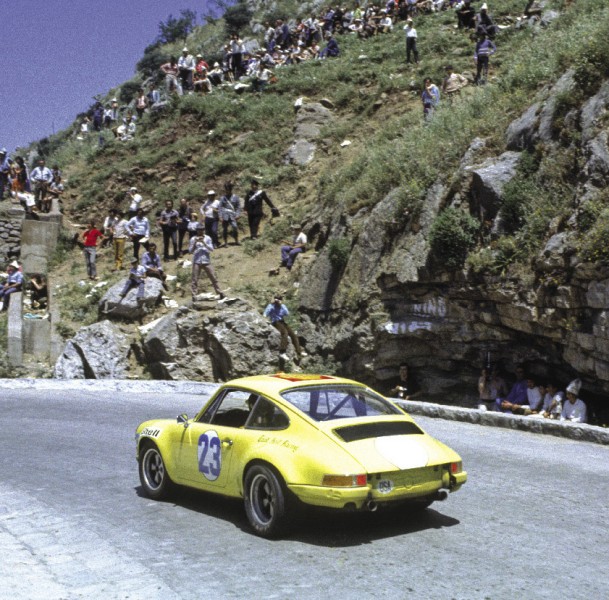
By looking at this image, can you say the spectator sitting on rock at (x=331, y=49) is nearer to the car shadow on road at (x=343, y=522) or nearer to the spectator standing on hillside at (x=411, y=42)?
the spectator standing on hillside at (x=411, y=42)

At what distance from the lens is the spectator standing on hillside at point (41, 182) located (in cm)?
3394

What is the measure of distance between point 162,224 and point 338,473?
2163 cm

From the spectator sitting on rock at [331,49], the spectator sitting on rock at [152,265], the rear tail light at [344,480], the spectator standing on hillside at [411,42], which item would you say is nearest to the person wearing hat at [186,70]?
the spectator sitting on rock at [331,49]

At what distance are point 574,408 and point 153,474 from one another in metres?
A: 7.74

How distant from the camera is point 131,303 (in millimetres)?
23766

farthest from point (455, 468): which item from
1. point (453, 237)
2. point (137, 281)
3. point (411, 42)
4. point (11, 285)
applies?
point (411, 42)

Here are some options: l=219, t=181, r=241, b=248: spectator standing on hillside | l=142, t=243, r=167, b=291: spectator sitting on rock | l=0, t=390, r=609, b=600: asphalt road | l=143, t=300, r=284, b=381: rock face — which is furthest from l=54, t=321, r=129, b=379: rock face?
l=0, t=390, r=609, b=600: asphalt road

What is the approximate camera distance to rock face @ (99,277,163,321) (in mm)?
23812

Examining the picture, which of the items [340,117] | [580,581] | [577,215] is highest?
[340,117]

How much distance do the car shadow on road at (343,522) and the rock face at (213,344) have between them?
11839 millimetres

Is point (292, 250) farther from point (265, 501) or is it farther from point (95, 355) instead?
point (265, 501)

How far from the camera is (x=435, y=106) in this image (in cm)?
2467

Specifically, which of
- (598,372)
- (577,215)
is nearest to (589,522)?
(598,372)

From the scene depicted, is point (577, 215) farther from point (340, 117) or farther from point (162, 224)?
point (340, 117)
